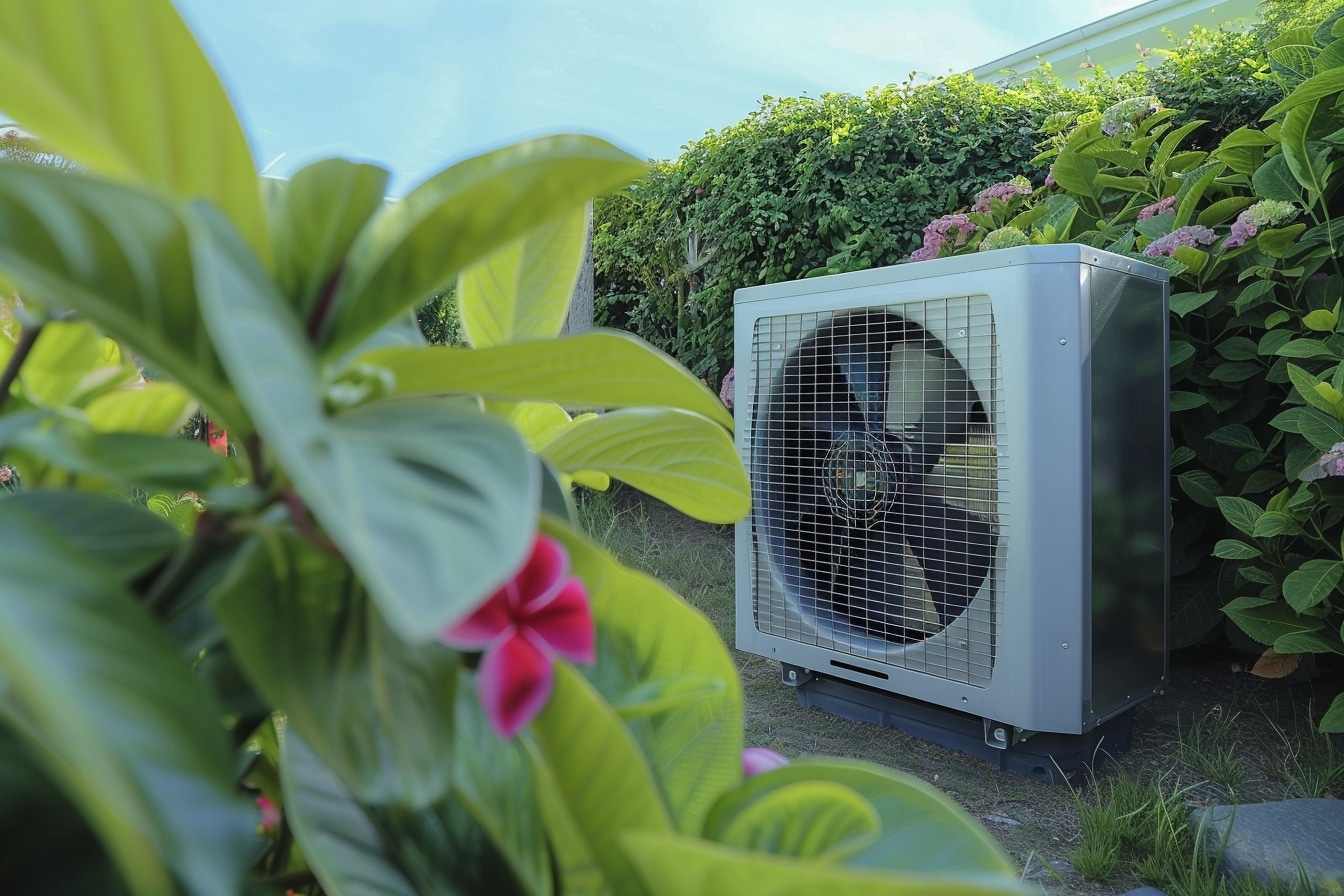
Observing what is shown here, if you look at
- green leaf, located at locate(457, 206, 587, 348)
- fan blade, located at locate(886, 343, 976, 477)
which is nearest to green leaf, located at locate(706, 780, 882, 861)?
green leaf, located at locate(457, 206, 587, 348)

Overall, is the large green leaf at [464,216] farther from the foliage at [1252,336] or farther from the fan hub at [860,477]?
the foliage at [1252,336]

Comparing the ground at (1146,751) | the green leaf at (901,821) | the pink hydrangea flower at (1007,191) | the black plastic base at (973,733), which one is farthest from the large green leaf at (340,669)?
the pink hydrangea flower at (1007,191)

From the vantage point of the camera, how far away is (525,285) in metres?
0.40

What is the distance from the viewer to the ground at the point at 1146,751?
5.67 ft

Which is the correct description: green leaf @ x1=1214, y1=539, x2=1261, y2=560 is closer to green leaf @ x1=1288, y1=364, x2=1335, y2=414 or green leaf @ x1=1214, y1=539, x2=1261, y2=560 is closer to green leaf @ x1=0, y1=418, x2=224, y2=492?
green leaf @ x1=1288, y1=364, x2=1335, y2=414

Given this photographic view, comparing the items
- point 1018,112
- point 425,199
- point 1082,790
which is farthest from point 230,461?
point 1018,112

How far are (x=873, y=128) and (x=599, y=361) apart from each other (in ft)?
11.8

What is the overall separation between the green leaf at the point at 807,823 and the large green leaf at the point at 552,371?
0.13 metres

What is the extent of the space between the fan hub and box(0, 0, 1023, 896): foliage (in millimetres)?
1679

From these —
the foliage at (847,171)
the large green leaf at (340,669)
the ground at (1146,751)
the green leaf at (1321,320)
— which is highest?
the foliage at (847,171)

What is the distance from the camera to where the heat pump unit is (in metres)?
1.70

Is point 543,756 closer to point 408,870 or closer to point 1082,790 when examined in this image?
point 408,870

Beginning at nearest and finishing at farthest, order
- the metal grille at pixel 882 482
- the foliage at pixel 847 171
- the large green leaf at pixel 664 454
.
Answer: the large green leaf at pixel 664 454
the metal grille at pixel 882 482
the foliage at pixel 847 171

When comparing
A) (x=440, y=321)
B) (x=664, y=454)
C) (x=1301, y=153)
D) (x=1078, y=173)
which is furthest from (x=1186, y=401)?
(x=440, y=321)
